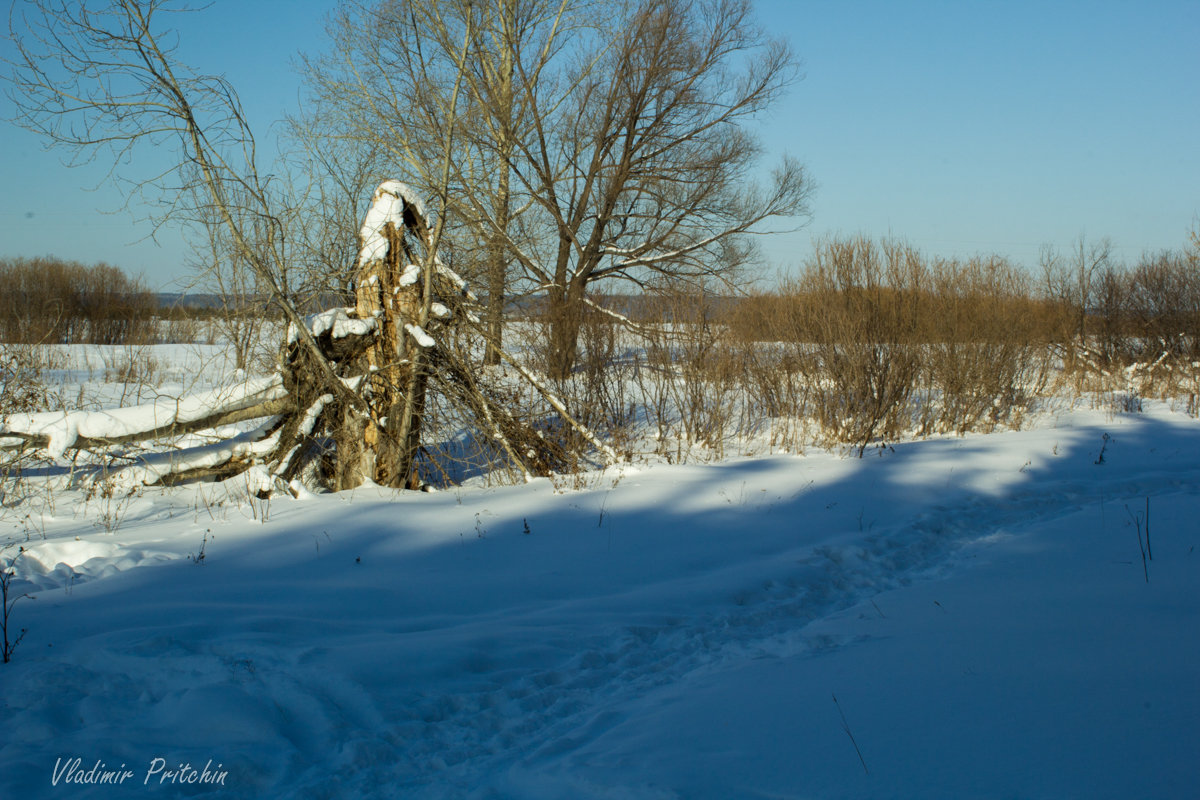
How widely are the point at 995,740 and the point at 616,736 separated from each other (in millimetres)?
1235

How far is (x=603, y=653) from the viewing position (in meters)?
3.30

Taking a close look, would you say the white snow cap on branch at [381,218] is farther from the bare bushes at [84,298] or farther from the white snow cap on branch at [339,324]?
the bare bushes at [84,298]

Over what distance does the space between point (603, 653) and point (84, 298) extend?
97.2ft

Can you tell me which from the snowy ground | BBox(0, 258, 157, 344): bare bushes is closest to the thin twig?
the snowy ground

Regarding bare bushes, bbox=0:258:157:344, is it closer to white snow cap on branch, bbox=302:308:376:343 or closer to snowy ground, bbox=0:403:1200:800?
white snow cap on branch, bbox=302:308:376:343

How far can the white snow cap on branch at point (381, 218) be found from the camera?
23.0 feet

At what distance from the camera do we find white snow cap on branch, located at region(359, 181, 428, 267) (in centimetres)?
702

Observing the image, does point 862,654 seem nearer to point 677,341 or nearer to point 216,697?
point 216,697

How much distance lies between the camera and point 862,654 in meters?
3.20

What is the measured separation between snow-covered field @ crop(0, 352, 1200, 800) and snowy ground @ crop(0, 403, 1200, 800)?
0.04 ft

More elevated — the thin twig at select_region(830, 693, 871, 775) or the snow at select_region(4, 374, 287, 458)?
the snow at select_region(4, 374, 287, 458)

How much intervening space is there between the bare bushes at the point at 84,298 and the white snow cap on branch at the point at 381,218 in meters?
20.3

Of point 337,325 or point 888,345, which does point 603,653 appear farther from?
point 888,345

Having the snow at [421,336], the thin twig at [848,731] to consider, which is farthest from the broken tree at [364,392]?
the thin twig at [848,731]
